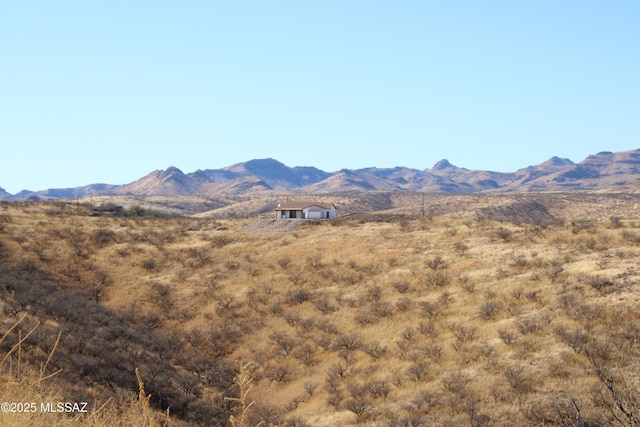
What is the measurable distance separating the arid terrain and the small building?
15.4 meters

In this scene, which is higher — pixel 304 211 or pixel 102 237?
pixel 304 211

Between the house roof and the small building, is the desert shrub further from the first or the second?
the small building

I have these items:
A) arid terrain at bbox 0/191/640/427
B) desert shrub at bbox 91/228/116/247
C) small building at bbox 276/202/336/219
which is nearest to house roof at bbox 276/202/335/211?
small building at bbox 276/202/336/219

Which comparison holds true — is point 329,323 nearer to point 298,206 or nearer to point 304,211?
point 304,211

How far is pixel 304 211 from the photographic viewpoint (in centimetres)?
8206

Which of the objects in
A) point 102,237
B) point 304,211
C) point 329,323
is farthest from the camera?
point 304,211

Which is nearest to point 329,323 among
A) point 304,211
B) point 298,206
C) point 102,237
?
point 102,237

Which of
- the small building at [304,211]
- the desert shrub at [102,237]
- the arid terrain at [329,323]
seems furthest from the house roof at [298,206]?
the desert shrub at [102,237]

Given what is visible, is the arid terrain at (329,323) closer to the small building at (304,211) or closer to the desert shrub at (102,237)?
the desert shrub at (102,237)

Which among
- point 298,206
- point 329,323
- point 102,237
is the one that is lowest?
point 329,323

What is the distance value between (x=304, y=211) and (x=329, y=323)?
44769 mm

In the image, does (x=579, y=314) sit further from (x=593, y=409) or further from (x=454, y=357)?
(x=593, y=409)

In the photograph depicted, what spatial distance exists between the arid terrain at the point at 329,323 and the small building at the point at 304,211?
15.4m

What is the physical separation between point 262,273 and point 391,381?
25.8m
